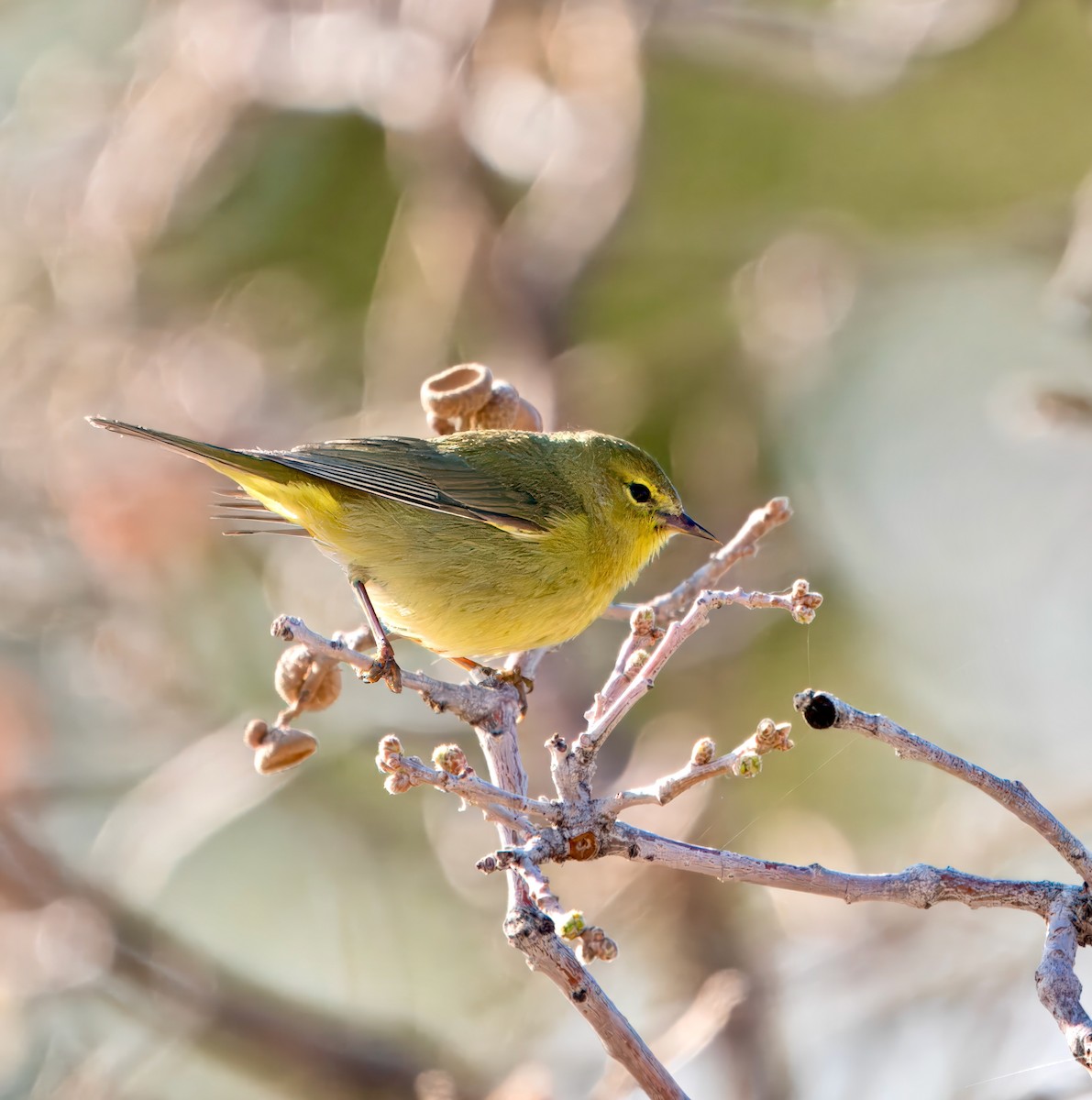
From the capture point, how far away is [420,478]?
354cm

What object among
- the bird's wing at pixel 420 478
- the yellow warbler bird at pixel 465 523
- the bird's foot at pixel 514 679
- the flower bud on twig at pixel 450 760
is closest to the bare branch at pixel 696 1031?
the bird's foot at pixel 514 679

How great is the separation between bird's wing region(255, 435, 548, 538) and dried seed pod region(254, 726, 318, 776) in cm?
98

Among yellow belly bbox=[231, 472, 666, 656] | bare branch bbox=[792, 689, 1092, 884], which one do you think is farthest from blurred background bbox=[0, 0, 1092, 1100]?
bare branch bbox=[792, 689, 1092, 884]

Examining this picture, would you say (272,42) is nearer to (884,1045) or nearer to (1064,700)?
(1064,700)

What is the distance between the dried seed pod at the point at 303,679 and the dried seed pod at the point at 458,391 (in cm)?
75

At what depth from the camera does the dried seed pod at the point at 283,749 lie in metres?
2.49

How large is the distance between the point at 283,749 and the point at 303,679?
159 millimetres

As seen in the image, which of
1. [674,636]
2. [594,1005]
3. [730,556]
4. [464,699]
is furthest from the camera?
[730,556]

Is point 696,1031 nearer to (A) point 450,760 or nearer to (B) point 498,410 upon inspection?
(B) point 498,410

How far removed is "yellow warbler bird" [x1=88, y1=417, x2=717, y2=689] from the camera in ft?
10.6

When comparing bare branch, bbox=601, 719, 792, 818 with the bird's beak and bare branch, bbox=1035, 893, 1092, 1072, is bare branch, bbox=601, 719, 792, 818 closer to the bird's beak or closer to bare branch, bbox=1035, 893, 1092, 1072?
bare branch, bbox=1035, 893, 1092, 1072

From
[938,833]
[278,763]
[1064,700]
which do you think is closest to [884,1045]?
[938,833]

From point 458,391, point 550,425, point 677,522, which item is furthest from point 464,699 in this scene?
point 550,425

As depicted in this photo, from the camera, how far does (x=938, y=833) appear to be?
512cm
